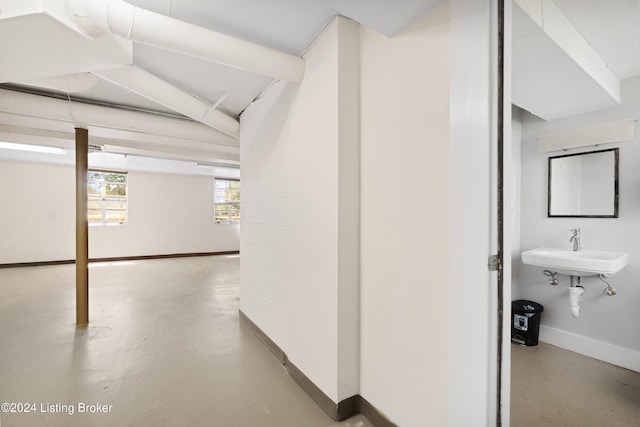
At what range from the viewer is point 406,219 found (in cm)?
149

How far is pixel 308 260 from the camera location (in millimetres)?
2018

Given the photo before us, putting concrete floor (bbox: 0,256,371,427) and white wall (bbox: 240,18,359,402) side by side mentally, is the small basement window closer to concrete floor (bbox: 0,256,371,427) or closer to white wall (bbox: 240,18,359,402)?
concrete floor (bbox: 0,256,371,427)

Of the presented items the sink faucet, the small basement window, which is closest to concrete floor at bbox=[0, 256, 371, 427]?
the sink faucet

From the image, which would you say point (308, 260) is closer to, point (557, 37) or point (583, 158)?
point (557, 37)

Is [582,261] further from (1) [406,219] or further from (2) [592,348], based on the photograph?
(1) [406,219]

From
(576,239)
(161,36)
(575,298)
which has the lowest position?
(575,298)

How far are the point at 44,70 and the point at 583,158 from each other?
4.47 metres

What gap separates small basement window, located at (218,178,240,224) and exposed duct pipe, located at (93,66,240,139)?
5.81m

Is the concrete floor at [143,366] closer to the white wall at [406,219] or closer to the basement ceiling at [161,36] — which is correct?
the white wall at [406,219]

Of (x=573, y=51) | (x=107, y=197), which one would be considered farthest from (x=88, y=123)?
(x=107, y=197)

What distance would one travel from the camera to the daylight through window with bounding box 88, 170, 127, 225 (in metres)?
7.07

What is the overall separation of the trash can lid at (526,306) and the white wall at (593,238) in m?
0.13

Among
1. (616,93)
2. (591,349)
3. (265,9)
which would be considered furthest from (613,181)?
(265,9)

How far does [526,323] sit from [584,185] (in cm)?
143
